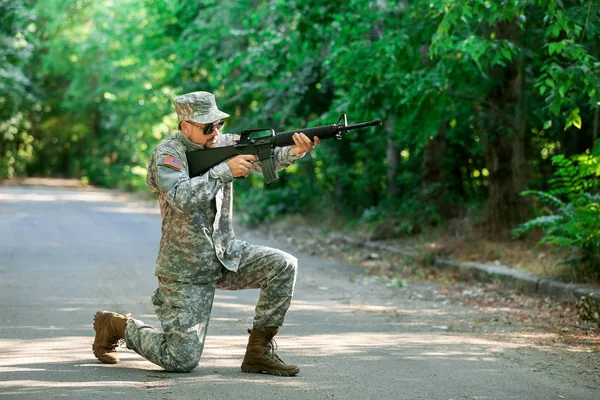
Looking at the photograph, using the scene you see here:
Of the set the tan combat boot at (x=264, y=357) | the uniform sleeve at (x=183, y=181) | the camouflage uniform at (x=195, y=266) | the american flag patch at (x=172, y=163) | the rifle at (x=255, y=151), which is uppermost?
the rifle at (x=255, y=151)

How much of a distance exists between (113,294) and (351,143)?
980 centimetres

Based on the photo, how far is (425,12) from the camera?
12609 mm

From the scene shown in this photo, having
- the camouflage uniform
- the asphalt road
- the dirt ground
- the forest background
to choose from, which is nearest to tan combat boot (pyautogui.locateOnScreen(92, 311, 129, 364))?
the asphalt road

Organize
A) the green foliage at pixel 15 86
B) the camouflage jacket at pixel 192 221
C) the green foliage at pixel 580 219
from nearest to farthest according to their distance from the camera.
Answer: the camouflage jacket at pixel 192 221 → the green foliage at pixel 580 219 → the green foliage at pixel 15 86

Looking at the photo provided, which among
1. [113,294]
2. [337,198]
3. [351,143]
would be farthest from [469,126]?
[113,294]

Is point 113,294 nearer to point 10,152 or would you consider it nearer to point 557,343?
point 557,343

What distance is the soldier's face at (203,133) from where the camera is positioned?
20.3 ft

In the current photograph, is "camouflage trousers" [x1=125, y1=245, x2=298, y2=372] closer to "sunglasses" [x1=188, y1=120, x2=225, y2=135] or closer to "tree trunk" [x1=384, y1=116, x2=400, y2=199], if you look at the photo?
"sunglasses" [x1=188, y1=120, x2=225, y2=135]

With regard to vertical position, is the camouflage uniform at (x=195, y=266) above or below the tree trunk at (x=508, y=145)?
below

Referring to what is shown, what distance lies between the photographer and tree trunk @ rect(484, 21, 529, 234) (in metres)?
13.2

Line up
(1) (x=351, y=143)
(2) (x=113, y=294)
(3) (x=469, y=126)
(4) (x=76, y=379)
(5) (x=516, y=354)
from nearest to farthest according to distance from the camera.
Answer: (4) (x=76, y=379), (5) (x=516, y=354), (2) (x=113, y=294), (3) (x=469, y=126), (1) (x=351, y=143)

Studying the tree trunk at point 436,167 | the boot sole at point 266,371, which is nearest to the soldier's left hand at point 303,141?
the boot sole at point 266,371

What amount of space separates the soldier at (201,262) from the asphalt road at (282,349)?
0.60ft

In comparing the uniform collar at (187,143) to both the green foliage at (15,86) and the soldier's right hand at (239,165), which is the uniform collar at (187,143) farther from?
the green foliage at (15,86)
